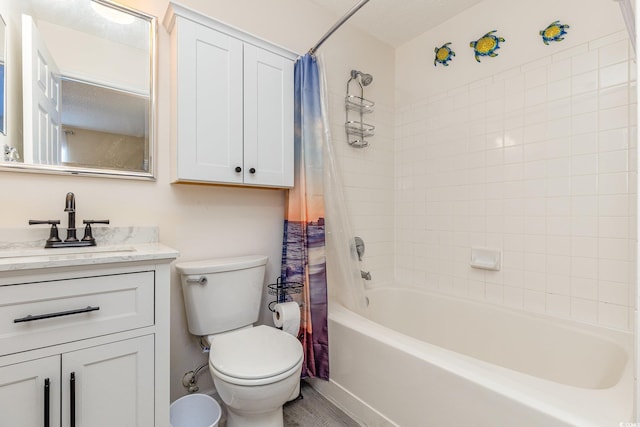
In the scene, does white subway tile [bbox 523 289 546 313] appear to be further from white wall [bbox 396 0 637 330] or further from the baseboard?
the baseboard

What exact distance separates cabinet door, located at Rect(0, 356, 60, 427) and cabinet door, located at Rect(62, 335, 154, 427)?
0.07ft

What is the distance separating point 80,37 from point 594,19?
239cm

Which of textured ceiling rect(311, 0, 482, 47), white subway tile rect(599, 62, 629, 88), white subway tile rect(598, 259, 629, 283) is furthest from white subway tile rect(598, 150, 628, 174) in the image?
textured ceiling rect(311, 0, 482, 47)

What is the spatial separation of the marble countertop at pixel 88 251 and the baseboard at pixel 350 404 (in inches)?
44.4

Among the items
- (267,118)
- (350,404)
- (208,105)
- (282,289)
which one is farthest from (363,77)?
(350,404)

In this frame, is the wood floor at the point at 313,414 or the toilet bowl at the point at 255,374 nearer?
the toilet bowl at the point at 255,374

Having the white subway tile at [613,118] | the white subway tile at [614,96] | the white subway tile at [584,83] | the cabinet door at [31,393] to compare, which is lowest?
the cabinet door at [31,393]

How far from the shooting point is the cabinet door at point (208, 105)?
4.49 ft

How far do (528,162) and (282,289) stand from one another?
1.56m

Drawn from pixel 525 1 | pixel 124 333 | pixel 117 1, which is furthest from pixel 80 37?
pixel 525 1

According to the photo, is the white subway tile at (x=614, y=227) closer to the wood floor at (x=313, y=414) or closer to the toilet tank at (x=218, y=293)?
the wood floor at (x=313, y=414)

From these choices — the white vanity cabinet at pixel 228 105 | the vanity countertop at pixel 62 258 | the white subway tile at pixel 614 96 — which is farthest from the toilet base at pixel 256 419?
the white subway tile at pixel 614 96

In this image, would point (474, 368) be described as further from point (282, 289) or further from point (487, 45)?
point (487, 45)

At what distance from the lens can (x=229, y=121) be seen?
1481mm
